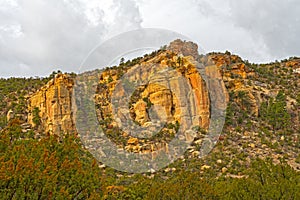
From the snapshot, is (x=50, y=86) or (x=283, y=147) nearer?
(x=283, y=147)

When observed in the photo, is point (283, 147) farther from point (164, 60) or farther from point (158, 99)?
point (164, 60)

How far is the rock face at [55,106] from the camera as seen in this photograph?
53.6 m

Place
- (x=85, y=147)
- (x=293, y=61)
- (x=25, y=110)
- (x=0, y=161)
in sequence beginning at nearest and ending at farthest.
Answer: (x=0, y=161) < (x=85, y=147) < (x=25, y=110) < (x=293, y=61)

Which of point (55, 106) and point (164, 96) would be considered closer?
point (55, 106)

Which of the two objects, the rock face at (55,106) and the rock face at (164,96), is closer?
the rock face at (164,96)

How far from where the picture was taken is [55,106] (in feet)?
180

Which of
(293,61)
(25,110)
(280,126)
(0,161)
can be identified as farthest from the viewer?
(293,61)

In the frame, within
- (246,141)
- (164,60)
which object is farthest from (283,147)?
(164,60)

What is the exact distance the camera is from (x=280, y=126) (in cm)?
5400

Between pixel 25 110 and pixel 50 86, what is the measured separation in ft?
17.2

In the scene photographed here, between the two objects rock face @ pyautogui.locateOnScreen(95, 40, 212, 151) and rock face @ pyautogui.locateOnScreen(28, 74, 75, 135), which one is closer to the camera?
rock face @ pyautogui.locateOnScreen(95, 40, 212, 151)

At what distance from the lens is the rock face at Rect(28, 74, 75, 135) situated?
53.6 metres

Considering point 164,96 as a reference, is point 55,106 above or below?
below

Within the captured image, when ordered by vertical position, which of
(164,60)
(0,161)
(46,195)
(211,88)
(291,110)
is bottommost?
(46,195)
